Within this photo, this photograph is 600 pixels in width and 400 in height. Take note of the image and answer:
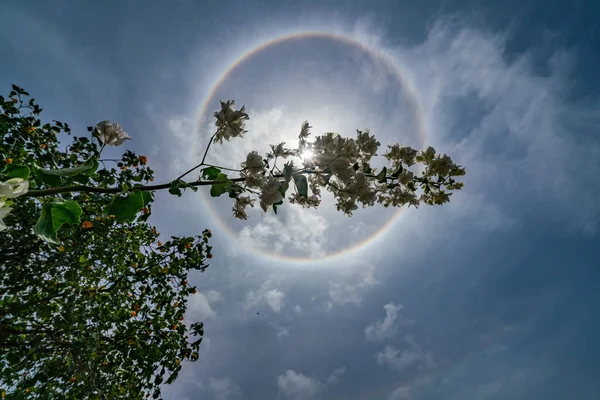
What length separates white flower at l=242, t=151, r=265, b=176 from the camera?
172cm

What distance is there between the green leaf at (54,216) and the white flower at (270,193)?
866mm

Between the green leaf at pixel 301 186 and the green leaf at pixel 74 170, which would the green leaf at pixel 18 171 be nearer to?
the green leaf at pixel 74 170

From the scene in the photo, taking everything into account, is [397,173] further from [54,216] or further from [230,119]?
[54,216]

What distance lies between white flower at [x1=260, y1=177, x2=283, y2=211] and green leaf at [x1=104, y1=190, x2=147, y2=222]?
0.63 meters

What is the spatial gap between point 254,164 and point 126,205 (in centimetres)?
71

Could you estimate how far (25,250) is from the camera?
532 centimetres

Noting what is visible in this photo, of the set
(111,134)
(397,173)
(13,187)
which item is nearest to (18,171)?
(13,187)

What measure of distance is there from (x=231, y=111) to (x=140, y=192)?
0.83 metres

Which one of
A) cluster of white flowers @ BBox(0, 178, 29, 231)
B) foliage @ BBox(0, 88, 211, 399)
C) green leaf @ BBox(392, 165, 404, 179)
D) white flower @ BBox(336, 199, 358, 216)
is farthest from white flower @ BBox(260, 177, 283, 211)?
foliage @ BBox(0, 88, 211, 399)

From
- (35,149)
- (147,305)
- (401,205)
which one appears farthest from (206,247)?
(401,205)

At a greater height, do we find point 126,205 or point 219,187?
point 219,187

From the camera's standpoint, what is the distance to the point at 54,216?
122 centimetres

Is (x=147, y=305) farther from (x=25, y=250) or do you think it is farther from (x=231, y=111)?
(x=231, y=111)

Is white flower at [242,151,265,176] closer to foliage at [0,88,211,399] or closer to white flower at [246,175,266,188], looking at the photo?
white flower at [246,175,266,188]
